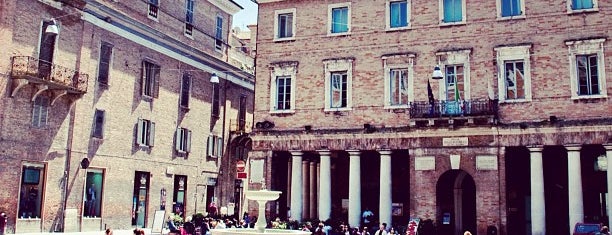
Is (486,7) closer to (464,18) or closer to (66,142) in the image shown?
(464,18)

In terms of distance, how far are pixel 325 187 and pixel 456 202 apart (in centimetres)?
630

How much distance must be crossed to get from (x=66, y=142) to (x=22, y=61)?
4.47 m

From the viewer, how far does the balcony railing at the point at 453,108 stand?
26891 millimetres

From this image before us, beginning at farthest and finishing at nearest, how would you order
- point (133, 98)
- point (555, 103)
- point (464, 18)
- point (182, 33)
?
1. point (182, 33)
2. point (133, 98)
3. point (464, 18)
4. point (555, 103)

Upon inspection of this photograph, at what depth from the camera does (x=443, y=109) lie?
2764 cm

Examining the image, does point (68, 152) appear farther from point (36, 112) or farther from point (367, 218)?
point (367, 218)

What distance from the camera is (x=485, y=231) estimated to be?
26625 millimetres

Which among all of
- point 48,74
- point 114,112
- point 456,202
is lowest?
point 456,202

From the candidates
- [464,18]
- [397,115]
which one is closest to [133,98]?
[397,115]

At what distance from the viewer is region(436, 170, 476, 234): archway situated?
29.2 metres

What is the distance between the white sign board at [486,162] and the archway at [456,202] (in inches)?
86.6

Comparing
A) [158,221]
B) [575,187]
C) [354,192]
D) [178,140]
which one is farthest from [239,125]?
[575,187]

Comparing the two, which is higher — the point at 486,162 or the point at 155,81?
the point at 155,81

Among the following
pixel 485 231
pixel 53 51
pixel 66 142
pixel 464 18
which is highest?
pixel 464 18
